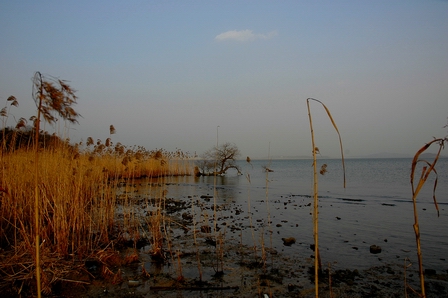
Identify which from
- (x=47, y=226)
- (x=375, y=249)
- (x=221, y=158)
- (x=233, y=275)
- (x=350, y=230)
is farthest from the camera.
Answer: (x=221, y=158)

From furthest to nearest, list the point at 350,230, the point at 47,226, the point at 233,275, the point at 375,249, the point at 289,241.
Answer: the point at 350,230 → the point at 289,241 → the point at 375,249 → the point at 47,226 → the point at 233,275

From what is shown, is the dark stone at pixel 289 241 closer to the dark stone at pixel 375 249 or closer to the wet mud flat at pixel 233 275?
the wet mud flat at pixel 233 275

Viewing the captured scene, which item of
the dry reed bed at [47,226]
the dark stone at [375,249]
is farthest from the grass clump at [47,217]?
the dark stone at [375,249]

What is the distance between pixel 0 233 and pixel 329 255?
6.99 meters

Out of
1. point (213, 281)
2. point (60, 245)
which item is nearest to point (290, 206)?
point (213, 281)

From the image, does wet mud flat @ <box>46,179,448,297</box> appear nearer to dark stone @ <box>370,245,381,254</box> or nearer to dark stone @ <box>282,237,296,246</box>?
dark stone @ <box>282,237,296,246</box>

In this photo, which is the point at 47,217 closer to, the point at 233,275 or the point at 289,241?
the point at 233,275

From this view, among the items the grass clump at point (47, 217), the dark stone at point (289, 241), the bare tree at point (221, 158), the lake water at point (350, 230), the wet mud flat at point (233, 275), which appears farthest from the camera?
the bare tree at point (221, 158)

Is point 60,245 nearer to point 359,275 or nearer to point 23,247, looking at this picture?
point 23,247

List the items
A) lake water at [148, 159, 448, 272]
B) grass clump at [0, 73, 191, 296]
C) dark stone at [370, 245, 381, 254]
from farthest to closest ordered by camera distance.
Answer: dark stone at [370, 245, 381, 254]
lake water at [148, 159, 448, 272]
grass clump at [0, 73, 191, 296]

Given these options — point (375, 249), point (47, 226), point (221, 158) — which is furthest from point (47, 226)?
point (221, 158)

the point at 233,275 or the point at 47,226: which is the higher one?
the point at 47,226

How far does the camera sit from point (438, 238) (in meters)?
8.69

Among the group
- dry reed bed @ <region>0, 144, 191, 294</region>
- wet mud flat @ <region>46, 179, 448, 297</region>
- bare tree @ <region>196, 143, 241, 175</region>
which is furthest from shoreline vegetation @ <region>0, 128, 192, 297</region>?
bare tree @ <region>196, 143, 241, 175</region>
